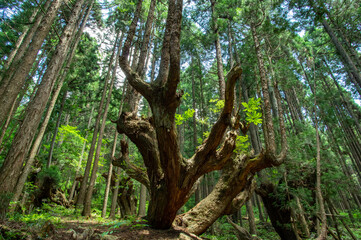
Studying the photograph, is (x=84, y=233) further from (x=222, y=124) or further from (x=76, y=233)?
(x=222, y=124)

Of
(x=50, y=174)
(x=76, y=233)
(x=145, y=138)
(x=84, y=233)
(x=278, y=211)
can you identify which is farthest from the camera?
(x=50, y=174)

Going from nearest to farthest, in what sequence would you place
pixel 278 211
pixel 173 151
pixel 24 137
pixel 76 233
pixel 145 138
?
pixel 76 233
pixel 173 151
pixel 145 138
pixel 24 137
pixel 278 211

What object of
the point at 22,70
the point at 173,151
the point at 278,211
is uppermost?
the point at 22,70

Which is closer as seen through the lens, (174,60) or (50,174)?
(174,60)

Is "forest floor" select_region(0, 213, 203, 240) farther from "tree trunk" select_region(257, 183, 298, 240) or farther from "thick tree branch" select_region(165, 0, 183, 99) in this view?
"tree trunk" select_region(257, 183, 298, 240)

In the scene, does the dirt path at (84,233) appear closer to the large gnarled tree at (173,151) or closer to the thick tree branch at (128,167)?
the large gnarled tree at (173,151)

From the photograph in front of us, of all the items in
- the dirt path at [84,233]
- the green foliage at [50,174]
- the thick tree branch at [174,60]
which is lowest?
the dirt path at [84,233]

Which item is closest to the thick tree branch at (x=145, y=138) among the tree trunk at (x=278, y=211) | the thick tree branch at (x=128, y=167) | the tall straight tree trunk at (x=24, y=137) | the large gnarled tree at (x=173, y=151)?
the large gnarled tree at (x=173, y=151)

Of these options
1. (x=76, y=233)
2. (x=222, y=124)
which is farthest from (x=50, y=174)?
(x=222, y=124)

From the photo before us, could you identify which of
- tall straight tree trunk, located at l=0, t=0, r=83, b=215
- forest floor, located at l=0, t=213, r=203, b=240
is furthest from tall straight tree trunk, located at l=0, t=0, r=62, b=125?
forest floor, located at l=0, t=213, r=203, b=240

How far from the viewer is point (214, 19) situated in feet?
31.2

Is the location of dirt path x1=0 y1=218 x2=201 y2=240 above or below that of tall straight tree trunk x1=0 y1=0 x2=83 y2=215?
below

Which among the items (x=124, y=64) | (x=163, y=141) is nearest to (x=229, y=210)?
(x=163, y=141)

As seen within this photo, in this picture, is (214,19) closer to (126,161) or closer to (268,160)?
(268,160)
